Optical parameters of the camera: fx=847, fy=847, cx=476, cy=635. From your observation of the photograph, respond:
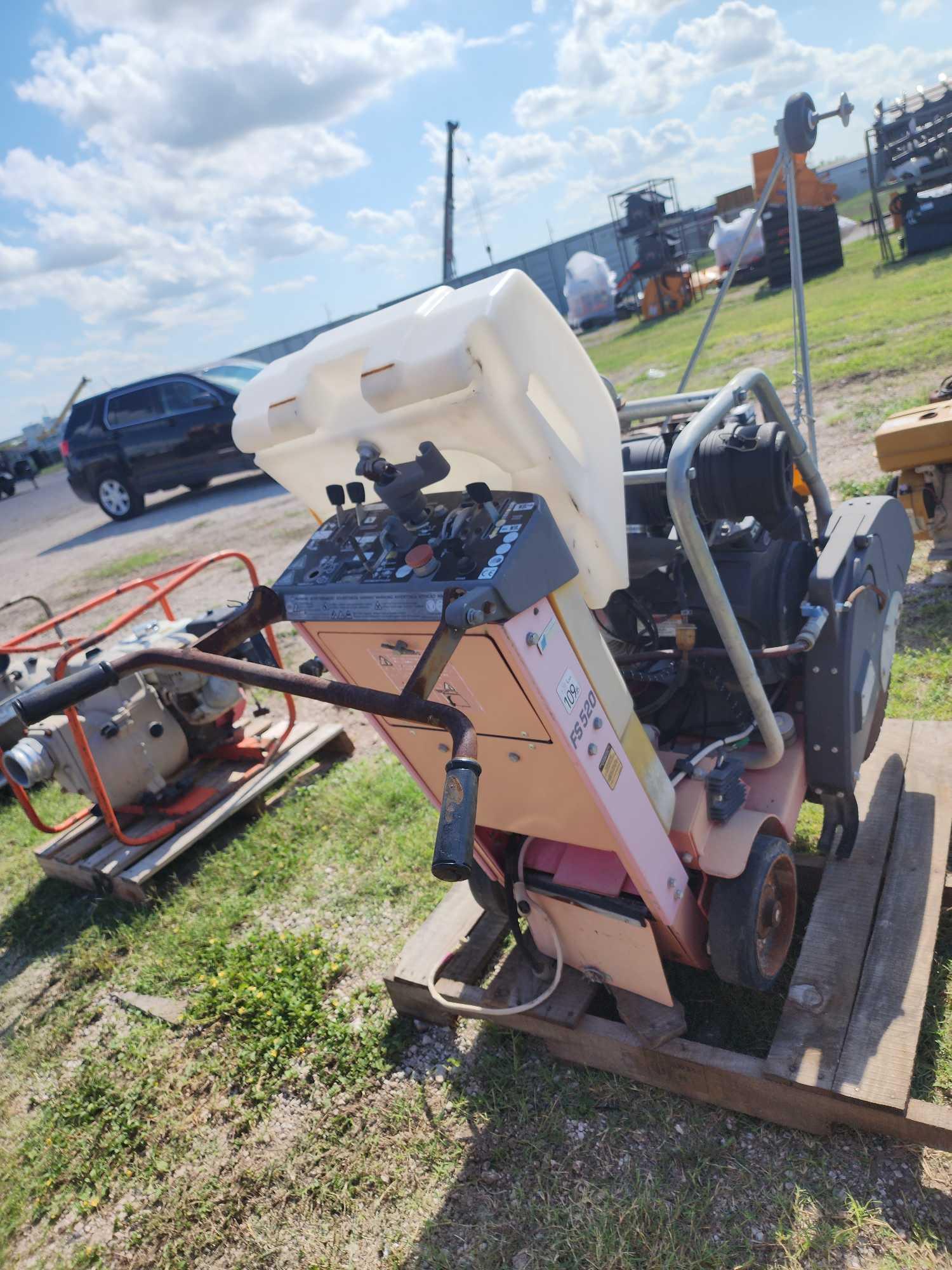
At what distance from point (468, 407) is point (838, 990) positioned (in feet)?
5.36

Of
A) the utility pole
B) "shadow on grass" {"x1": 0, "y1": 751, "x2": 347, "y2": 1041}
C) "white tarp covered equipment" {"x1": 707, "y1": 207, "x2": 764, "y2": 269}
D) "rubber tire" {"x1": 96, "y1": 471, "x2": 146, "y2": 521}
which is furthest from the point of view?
the utility pole

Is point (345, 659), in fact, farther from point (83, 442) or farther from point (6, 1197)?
point (83, 442)

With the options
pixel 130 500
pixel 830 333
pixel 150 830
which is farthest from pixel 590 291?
pixel 150 830

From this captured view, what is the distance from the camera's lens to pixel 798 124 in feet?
9.13

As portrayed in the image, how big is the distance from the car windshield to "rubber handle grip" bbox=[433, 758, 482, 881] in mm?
10174

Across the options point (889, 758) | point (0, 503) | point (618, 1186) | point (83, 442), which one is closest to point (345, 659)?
point (618, 1186)

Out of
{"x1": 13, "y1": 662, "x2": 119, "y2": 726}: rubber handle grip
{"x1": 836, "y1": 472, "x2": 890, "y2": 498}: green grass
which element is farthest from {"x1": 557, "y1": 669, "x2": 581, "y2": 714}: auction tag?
{"x1": 836, "y1": 472, "x2": 890, "y2": 498}: green grass

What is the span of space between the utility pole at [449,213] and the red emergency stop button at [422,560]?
38.9 m

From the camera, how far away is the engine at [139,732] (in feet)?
11.7

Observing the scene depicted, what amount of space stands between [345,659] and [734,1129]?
1465mm

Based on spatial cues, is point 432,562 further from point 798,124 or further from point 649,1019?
point 798,124

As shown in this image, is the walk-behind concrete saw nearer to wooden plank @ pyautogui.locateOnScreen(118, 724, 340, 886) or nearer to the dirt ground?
wooden plank @ pyautogui.locateOnScreen(118, 724, 340, 886)

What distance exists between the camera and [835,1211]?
5.92 feet

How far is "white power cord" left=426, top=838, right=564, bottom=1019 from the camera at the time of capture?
2174 millimetres
